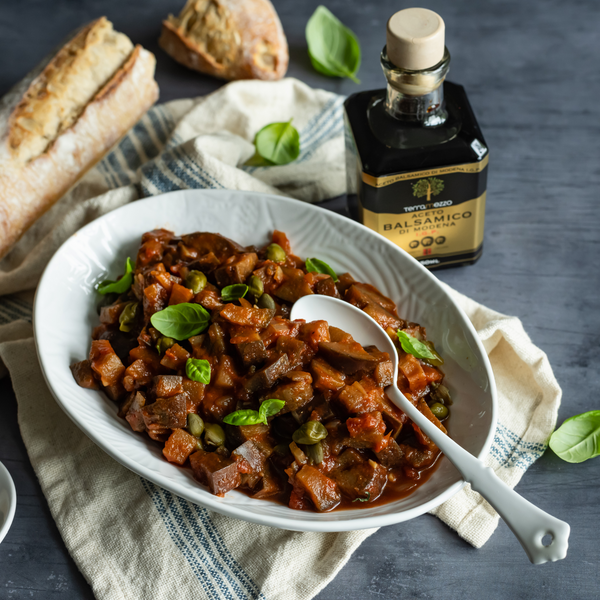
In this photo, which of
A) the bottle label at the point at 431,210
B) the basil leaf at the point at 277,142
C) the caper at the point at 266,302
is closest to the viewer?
the caper at the point at 266,302

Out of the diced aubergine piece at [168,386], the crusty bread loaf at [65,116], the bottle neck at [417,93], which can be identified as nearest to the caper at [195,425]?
the diced aubergine piece at [168,386]

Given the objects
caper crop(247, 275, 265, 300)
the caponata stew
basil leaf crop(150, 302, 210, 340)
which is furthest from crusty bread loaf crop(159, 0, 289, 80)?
basil leaf crop(150, 302, 210, 340)

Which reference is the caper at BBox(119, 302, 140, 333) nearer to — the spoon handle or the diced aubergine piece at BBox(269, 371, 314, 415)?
the diced aubergine piece at BBox(269, 371, 314, 415)

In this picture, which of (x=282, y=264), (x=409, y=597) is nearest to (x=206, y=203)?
(x=282, y=264)

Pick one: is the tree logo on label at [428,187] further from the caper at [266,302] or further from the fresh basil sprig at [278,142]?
the fresh basil sprig at [278,142]

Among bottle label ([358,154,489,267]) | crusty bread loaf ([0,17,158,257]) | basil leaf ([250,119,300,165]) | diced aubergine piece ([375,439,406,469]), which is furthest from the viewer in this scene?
basil leaf ([250,119,300,165])

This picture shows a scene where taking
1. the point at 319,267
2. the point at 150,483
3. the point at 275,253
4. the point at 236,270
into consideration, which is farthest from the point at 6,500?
the point at 319,267
